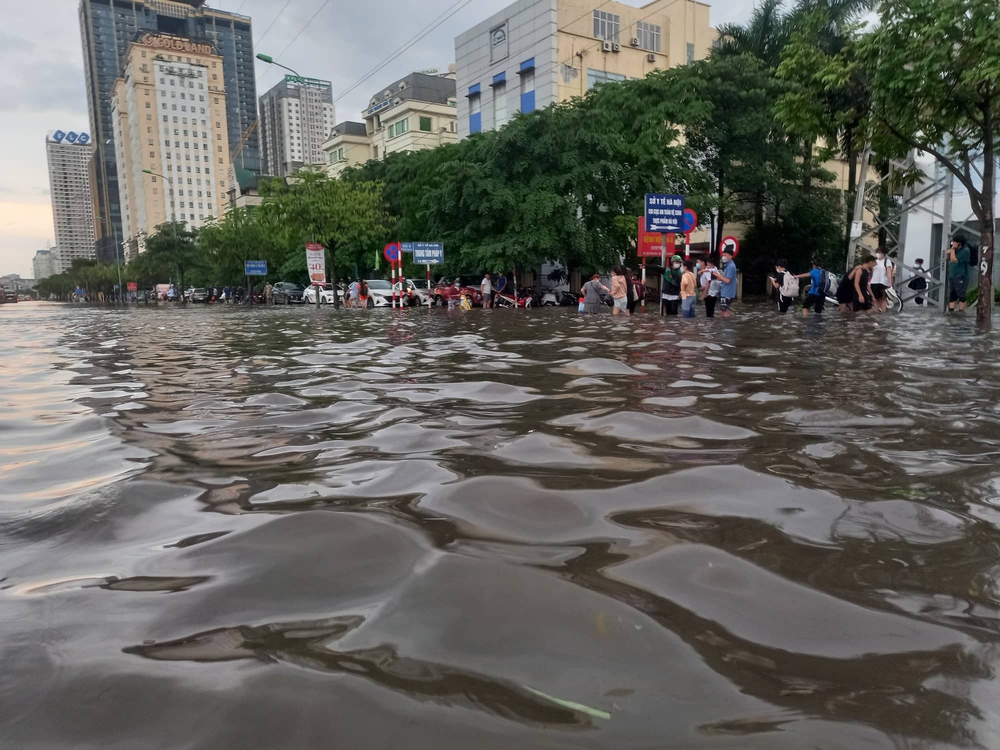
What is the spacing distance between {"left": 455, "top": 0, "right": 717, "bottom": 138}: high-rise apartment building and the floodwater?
3813 cm

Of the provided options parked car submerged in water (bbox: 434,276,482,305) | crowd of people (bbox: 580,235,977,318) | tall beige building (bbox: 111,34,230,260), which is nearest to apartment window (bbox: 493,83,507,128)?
parked car submerged in water (bbox: 434,276,482,305)

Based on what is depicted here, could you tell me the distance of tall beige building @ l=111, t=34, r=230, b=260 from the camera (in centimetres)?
12700

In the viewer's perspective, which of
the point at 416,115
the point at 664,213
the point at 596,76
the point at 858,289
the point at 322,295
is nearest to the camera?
the point at 858,289

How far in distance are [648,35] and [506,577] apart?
47.8 metres

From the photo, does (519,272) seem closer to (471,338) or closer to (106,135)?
(471,338)

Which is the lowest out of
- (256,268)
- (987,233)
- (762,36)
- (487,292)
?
(487,292)

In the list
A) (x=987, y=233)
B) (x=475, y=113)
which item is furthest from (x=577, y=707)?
(x=475, y=113)

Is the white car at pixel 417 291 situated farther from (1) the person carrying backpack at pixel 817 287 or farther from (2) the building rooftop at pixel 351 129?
(2) the building rooftop at pixel 351 129

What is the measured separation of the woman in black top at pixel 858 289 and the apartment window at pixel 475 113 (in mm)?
35018

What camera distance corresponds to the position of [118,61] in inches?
6870

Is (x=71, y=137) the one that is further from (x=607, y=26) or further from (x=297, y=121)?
(x=607, y=26)

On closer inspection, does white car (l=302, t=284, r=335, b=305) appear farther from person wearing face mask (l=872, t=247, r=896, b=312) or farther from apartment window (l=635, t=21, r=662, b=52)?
person wearing face mask (l=872, t=247, r=896, b=312)

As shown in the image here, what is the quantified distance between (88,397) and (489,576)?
5092mm

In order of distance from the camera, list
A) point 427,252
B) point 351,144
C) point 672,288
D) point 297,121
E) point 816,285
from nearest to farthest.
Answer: point 816,285 → point 672,288 → point 427,252 → point 351,144 → point 297,121
